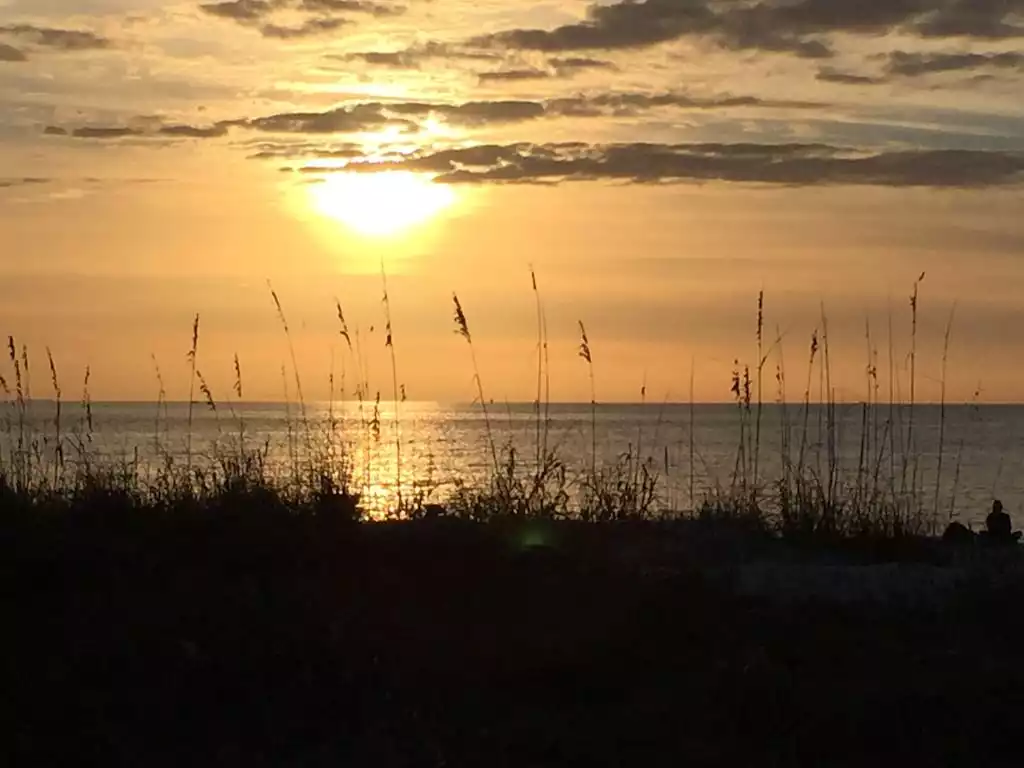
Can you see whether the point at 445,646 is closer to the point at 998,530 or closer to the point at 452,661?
the point at 452,661

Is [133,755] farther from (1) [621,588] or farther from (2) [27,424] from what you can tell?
(2) [27,424]

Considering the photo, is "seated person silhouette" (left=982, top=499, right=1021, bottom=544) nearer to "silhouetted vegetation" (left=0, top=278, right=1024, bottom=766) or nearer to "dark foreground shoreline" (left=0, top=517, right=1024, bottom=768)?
"silhouetted vegetation" (left=0, top=278, right=1024, bottom=766)

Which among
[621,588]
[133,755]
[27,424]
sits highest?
[27,424]

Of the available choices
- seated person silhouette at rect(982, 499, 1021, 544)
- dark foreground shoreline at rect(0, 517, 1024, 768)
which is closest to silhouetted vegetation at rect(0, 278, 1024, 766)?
dark foreground shoreline at rect(0, 517, 1024, 768)

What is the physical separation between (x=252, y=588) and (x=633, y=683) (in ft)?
6.53

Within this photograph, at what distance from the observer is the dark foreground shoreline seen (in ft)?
18.4

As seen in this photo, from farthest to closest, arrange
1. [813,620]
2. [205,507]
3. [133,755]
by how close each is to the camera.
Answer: [205,507]
[813,620]
[133,755]

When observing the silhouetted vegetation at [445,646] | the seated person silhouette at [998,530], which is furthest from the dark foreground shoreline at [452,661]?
the seated person silhouette at [998,530]

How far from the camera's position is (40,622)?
21.1 feet

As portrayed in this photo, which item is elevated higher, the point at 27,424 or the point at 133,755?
the point at 27,424

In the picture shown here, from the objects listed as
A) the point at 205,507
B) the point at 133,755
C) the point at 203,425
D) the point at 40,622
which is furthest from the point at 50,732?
the point at 203,425

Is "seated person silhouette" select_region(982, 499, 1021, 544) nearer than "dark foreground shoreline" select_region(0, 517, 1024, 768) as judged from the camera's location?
No

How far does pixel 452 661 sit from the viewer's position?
20.4 feet

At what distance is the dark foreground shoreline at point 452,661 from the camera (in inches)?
221
